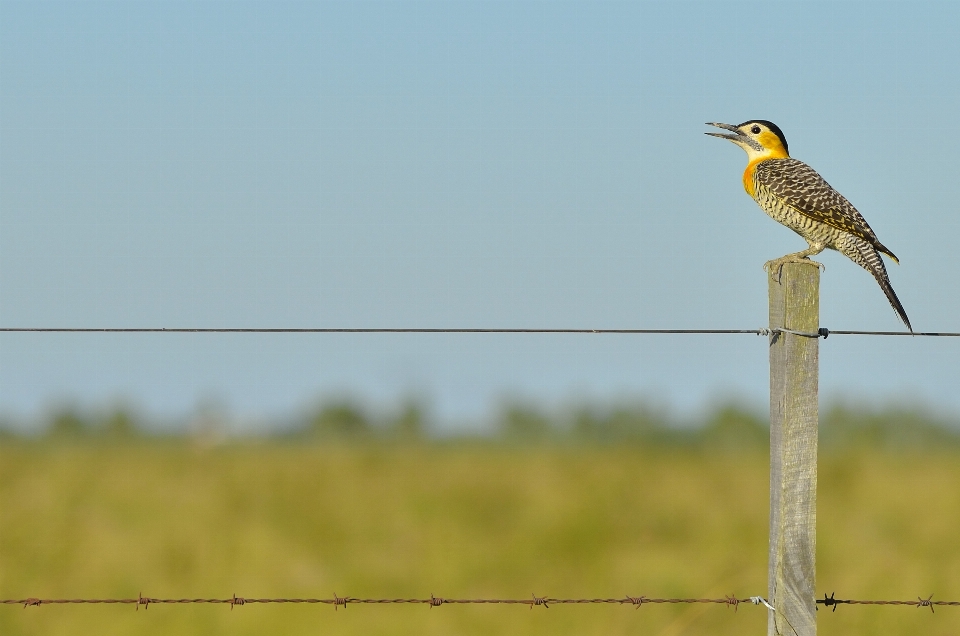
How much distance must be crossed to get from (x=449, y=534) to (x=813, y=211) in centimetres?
590

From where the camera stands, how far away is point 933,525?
11789 millimetres

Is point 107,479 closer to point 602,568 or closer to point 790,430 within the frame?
point 602,568

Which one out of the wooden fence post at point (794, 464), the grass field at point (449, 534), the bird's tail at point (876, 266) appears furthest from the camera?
the grass field at point (449, 534)

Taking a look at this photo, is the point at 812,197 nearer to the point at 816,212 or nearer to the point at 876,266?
the point at 816,212

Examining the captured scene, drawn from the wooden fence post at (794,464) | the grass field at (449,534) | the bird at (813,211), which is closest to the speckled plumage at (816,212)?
the bird at (813,211)

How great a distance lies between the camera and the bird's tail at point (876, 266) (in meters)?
6.19

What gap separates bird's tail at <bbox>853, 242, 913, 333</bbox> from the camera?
6188 mm

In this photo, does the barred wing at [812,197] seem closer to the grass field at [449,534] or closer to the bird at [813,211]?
the bird at [813,211]

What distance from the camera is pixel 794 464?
400 centimetres

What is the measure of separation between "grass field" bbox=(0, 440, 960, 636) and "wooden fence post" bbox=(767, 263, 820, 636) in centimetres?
448

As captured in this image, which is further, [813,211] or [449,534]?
[449,534]

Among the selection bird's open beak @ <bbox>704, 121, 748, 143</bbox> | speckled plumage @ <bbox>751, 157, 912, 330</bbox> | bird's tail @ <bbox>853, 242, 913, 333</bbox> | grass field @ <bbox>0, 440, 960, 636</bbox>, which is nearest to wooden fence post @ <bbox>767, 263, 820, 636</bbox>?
bird's tail @ <bbox>853, 242, 913, 333</bbox>

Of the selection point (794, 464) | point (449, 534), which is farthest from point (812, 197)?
point (449, 534)

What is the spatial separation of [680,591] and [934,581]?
6.02 feet
